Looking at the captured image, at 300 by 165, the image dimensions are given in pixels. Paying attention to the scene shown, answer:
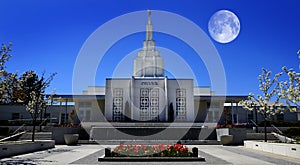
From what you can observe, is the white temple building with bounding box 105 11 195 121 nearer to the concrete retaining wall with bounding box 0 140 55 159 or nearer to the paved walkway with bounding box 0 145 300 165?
the concrete retaining wall with bounding box 0 140 55 159

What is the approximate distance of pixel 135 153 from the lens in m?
12.7

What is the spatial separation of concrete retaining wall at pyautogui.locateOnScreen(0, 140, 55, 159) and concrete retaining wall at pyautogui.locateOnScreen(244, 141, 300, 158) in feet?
44.6

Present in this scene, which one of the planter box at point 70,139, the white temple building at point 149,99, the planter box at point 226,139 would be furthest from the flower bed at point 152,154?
the white temple building at point 149,99

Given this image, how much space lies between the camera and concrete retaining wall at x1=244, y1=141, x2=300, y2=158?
43.8 ft

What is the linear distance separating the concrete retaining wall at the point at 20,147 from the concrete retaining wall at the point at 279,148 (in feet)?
44.6

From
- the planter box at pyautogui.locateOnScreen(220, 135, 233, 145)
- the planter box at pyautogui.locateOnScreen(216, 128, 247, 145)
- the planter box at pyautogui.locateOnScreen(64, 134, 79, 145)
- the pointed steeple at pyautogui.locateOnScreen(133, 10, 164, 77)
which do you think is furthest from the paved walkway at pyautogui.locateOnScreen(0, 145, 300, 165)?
the pointed steeple at pyautogui.locateOnScreen(133, 10, 164, 77)

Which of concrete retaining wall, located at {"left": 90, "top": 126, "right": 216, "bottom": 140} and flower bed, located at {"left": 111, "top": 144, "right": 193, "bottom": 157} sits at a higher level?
A: flower bed, located at {"left": 111, "top": 144, "right": 193, "bottom": 157}

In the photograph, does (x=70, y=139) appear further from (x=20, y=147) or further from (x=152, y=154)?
(x=152, y=154)

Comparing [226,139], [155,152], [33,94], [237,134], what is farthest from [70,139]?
[237,134]

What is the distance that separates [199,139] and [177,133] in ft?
6.62

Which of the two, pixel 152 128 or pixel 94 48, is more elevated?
pixel 94 48

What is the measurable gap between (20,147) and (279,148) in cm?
1366

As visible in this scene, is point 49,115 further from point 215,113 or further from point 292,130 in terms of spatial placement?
point 292,130

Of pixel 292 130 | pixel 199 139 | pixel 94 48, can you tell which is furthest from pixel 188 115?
pixel 94 48
